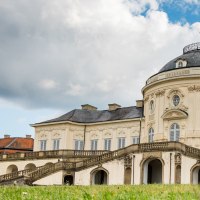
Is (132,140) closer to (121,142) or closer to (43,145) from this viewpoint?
(121,142)

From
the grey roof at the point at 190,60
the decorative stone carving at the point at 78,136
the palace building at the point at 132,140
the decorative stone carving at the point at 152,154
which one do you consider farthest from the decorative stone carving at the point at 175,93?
the decorative stone carving at the point at 78,136

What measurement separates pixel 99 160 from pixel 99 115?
16255 mm

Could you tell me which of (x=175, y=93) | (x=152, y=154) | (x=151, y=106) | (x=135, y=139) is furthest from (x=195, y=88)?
(x=135, y=139)

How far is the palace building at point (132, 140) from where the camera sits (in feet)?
115

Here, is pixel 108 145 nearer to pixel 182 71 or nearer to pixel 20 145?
pixel 182 71

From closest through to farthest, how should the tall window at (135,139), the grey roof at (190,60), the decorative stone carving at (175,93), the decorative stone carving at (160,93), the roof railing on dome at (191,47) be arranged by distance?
1. the decorative stone carving at (175,93)
2. the grey roof at (190,60)
3. the decorative stone carving at (160,93)
4. the roof railing on dome at (191,47)
5. the tall window at (135,139)

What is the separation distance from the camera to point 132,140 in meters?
47.6

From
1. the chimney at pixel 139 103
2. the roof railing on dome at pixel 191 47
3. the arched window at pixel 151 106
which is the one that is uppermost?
the roof railing on dome at pixel 191 47

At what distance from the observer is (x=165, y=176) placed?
34219 millimetres

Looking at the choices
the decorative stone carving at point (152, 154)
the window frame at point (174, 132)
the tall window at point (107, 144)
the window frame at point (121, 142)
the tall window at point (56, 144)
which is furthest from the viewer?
the tall window at point (56, 144)

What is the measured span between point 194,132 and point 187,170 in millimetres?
6556

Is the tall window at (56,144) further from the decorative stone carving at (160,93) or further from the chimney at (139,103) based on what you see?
the decorative stone carving at (160,93)

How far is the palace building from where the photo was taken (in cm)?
3491

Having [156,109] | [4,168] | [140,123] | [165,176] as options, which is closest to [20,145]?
[4,168]
